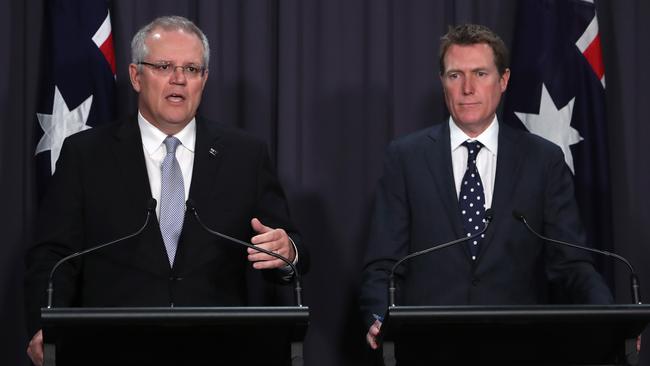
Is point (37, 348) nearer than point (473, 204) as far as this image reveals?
Yes

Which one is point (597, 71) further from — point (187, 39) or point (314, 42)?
point (187, 39)

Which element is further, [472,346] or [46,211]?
[46,211]

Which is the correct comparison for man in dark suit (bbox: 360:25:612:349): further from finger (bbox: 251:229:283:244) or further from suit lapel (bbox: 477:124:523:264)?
finger (bbox: 251:229:283:244)

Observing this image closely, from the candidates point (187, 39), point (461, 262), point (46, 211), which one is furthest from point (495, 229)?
point (46, 211)

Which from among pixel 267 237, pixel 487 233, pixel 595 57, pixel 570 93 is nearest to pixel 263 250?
pixel 267 237

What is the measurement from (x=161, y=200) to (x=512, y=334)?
1.35m

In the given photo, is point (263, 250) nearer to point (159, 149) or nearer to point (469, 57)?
point (159, 149)

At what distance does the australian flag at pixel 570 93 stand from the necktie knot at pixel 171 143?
1539mm

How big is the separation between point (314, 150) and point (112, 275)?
4.25 ft

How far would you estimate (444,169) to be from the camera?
3.62 m

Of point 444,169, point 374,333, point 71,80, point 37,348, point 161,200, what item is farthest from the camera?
point 71,80

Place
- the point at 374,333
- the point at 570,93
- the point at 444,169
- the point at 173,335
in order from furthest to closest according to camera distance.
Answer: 1. the point at 570,93
2. the point at 444,169
3. the point at 374,333
4. the point at 173,335

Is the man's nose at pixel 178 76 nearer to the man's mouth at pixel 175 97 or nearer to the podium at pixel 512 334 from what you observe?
the man's mouth at pixel 175 97

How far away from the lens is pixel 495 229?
3521mm
